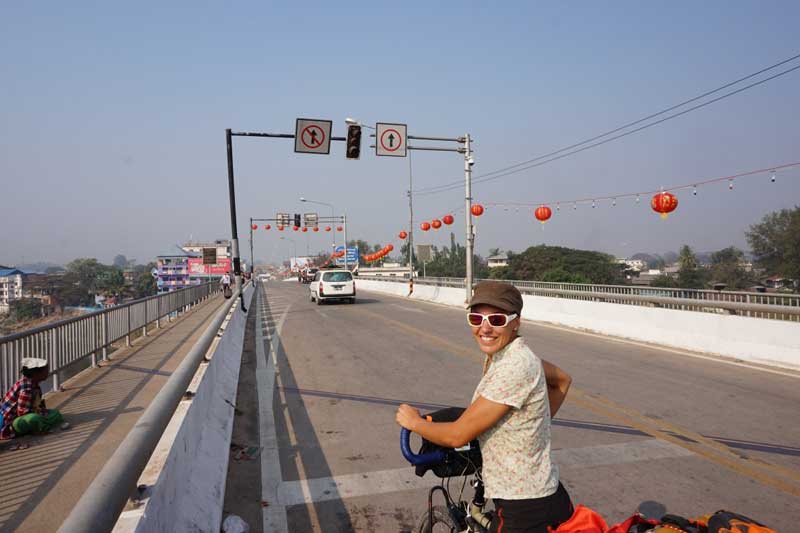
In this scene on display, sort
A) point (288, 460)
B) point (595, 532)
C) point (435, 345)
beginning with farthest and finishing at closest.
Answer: point (435, 345) < point (288, 460) < point (595, 532)

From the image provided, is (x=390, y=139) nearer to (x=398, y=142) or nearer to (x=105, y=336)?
(x=398, y=142)

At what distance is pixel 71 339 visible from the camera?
9844 mm

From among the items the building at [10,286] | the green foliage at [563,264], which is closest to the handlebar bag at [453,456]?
the building at [10,286]

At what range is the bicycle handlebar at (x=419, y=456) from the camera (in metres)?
2.52

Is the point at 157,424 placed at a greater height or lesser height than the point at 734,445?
greater

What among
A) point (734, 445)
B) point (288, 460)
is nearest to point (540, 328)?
point (734, 445)

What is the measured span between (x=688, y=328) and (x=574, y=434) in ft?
25.5

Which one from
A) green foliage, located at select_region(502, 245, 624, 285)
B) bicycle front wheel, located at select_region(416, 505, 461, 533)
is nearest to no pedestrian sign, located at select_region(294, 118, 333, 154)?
bicycle front wheel, located at select_region(416, 505, 461, 533)

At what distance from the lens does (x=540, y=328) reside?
56.3ft

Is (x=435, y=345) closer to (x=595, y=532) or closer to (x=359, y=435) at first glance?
(x=359, y=435)

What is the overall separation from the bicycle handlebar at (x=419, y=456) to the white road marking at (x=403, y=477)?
2.49m

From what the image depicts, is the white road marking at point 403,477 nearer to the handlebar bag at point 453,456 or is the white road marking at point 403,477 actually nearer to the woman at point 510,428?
the handlebar bag at point 453,456

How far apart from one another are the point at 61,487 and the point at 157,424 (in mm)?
3110

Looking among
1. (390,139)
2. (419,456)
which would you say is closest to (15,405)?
(419,456)
